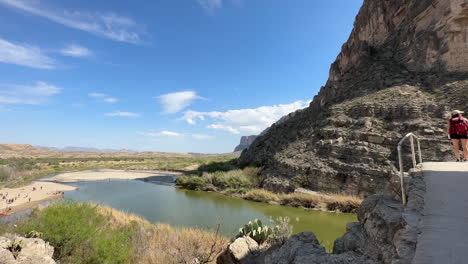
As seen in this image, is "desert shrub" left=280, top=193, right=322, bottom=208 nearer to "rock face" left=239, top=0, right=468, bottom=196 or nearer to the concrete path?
"rock face" left=239, top=0, right=468, bottom=196

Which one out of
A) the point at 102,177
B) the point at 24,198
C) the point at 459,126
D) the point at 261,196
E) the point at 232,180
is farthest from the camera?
the point at 102,177

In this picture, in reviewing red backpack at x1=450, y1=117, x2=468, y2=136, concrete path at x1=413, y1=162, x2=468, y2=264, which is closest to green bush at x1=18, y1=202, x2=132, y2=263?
concrete path at x1=413, y1=162, x2=468, y2=264

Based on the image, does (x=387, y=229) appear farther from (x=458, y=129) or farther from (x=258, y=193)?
(x=258, y=193)

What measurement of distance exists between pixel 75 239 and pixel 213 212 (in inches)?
367

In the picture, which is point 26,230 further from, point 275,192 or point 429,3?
point 429,3

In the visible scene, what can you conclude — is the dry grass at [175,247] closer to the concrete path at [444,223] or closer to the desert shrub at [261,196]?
the concrete path at [444,223]

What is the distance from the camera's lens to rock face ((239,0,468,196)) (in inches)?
650

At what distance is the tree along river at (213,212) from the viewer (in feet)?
39.1

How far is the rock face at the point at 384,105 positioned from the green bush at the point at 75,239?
14331 millimetres

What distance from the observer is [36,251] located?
20.4ft

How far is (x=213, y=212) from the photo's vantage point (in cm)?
1579

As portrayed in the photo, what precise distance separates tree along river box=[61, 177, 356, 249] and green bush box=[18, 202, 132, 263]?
10.9ft

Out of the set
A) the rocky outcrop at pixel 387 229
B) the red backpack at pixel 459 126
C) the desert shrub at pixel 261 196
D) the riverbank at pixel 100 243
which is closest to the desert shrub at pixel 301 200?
the desert shrub at pixel 261 196

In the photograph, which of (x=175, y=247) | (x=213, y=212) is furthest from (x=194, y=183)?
(x=175, y=247)
